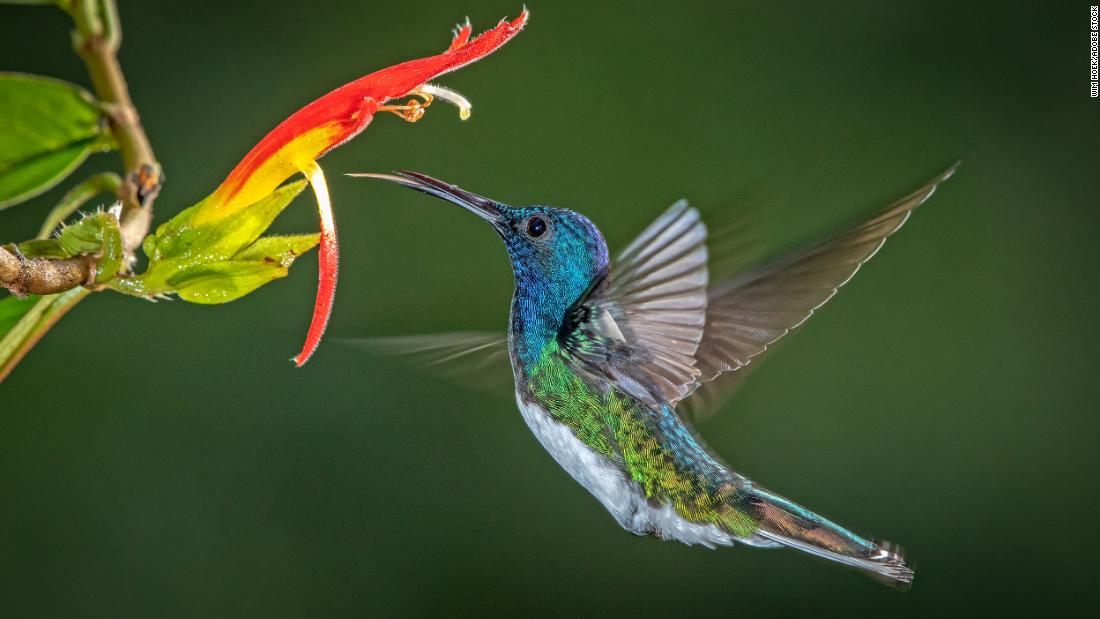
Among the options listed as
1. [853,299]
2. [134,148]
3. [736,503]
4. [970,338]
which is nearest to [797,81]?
[853,299]

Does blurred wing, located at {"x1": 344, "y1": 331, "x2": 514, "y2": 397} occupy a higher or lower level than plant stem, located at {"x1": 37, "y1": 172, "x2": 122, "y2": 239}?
higher

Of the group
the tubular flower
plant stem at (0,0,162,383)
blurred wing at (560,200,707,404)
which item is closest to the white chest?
blurred wing at (560,200,707,404)

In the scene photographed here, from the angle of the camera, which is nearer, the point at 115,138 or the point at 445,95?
the point at 115,138

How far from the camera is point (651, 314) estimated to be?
150 cm

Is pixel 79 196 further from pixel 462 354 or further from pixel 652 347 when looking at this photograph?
pixel 652 347

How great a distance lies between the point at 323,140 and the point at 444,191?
174 mm

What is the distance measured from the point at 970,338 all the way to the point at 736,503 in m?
1.84

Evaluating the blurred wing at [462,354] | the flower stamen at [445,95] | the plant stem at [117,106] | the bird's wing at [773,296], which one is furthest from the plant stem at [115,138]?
the bird's wing at [773,296]

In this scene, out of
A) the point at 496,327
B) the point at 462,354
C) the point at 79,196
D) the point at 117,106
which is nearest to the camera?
the point at 117,106

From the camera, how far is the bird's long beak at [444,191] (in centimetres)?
127

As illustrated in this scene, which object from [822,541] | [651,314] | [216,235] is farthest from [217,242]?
[822,541]

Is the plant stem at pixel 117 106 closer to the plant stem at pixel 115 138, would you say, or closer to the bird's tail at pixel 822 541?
the plant stem at pixel 115 138

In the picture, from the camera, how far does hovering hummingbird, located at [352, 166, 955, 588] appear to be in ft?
4.67

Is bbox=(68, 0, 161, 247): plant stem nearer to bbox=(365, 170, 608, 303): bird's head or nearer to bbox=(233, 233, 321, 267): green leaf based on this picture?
bbox=(233, 233, 321, 267): green leaf
